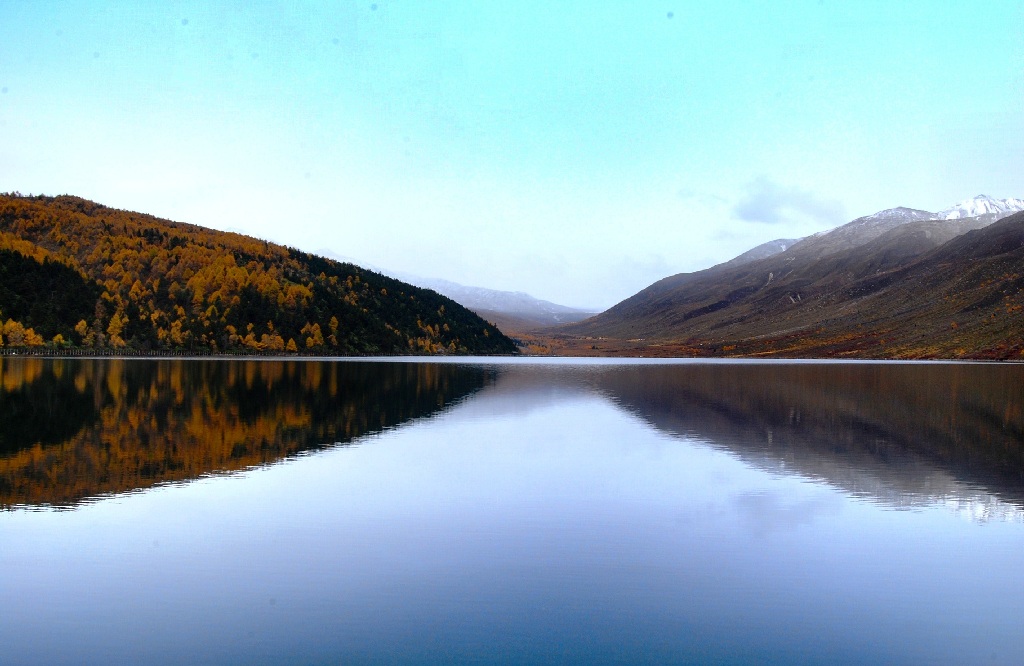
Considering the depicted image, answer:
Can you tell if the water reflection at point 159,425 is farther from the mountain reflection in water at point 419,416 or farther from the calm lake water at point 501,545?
the calm lake water at point 501,545

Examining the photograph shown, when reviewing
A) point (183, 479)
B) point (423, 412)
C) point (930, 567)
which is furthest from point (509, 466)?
point (423, 412)

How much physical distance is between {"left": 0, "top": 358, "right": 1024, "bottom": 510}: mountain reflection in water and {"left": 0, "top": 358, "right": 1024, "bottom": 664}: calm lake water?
0.28 m

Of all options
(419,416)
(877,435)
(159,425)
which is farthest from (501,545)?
(419,416)

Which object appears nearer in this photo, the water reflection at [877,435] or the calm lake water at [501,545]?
the calm lake water at [501,545]

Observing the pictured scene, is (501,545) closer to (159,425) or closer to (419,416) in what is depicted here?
(159,425)

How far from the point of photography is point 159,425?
48125mm

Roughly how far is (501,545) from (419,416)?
38.3 metres

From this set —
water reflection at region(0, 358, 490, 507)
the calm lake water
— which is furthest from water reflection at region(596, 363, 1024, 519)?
water reflection at region(0, 358, 490, 507)

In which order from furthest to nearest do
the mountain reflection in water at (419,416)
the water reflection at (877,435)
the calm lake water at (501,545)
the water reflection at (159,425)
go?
the water reflection at (877,435) → the mountain reflection in water at (419,416) → the water reflection at (159,425) → the calm lake water at (501,545)

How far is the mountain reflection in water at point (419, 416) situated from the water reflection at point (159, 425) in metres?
0.10

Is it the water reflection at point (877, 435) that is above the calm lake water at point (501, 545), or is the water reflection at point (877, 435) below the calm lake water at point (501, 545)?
above

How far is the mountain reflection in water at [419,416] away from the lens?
105ft

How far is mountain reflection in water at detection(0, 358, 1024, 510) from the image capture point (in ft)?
105

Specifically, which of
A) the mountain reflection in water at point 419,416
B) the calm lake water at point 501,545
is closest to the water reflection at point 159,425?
the mountain reflection in water at point 419,416
